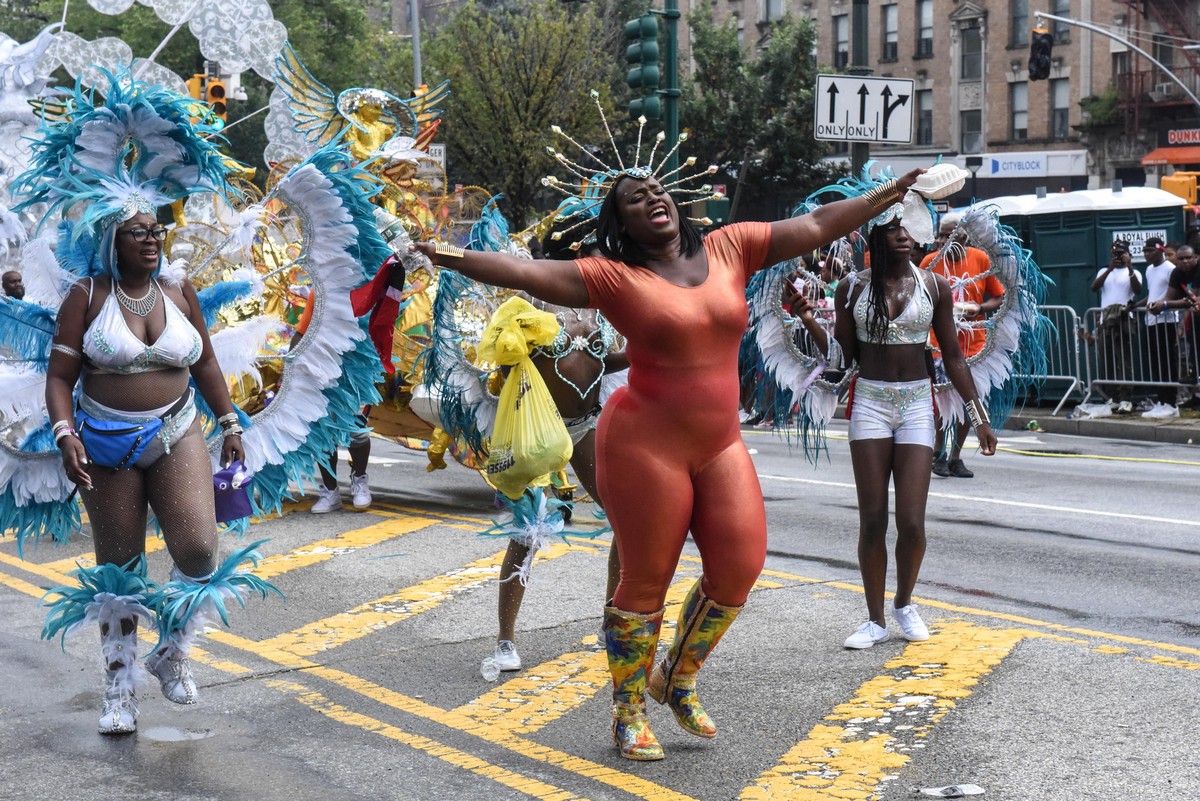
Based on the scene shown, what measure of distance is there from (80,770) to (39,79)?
562cm

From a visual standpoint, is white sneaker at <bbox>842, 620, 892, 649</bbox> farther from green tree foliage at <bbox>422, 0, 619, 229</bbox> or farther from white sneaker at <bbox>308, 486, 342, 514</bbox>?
green tree foliage at <bbox>422, 0, 619, 229</bbox>

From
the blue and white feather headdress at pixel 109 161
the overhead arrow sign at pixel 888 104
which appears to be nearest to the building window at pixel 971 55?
the overhead arrow sign at pixel 888 104

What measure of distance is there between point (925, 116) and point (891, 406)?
45.6 meters

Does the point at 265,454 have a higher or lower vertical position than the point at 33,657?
higher

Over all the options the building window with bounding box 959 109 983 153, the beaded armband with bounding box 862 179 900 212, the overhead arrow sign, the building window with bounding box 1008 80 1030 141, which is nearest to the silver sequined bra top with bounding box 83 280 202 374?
the beaded armband with bounding box 862 179 900 212

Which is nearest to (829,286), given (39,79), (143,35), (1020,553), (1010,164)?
(1020,553)

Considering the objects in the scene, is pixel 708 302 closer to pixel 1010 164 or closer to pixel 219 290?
pixel 219 290

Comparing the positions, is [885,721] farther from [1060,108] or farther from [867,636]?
[1060,108]

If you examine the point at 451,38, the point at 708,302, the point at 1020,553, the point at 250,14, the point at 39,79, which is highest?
the point at 451,38

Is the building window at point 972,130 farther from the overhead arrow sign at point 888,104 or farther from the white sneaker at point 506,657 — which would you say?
the white sneaker at point 506,657

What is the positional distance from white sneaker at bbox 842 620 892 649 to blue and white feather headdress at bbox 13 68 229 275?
3.28m

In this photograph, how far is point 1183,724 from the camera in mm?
5105

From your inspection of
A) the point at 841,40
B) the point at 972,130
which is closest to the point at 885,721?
the point at 972,130

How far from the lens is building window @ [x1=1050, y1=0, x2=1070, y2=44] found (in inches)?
1775
